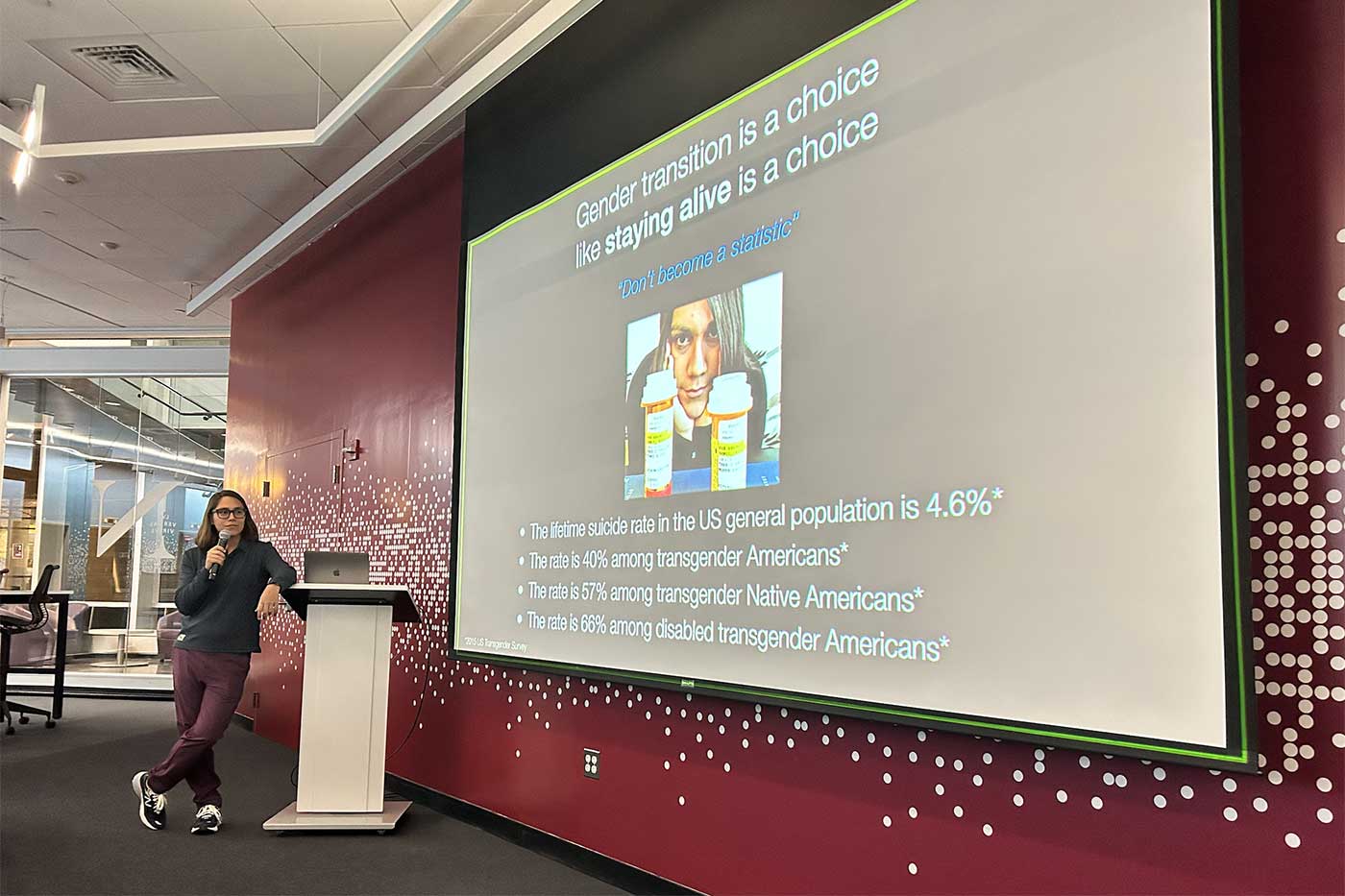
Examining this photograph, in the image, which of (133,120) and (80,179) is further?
(80,179)

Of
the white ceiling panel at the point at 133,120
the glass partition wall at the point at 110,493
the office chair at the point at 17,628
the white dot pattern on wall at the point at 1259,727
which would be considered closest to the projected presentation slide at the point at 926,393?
the white dot pattern on wall at the point at 1259,727

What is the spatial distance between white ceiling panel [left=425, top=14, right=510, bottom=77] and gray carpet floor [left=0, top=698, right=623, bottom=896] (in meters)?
3.27

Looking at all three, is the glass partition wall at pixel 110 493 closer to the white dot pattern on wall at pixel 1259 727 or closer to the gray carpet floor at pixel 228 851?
the gray carpet floor at pixel 228 851

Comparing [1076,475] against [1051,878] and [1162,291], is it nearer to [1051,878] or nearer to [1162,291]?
[1162,291]

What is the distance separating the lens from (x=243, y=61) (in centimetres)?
466

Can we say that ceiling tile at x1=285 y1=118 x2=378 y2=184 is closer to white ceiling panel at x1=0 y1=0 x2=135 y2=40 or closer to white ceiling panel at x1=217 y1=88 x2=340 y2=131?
white ceiling panel at x1=217 y1=88 x2=340 y2=131

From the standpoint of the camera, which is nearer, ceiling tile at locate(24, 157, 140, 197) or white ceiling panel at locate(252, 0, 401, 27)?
white ceiling panel at locate(252, 0, 401, 27)

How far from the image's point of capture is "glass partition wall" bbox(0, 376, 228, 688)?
1023 cm

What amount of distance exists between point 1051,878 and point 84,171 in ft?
20.3

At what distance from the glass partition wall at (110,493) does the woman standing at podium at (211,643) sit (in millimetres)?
6215

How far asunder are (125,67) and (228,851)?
3.56 m

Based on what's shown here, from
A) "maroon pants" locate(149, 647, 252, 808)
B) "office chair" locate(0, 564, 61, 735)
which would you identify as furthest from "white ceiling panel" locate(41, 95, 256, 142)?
"office chair" locate(0, 564, 61, 735)

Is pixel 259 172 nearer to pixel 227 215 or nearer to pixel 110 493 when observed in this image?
pixel 227 215

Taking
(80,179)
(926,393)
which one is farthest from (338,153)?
(926,393)
